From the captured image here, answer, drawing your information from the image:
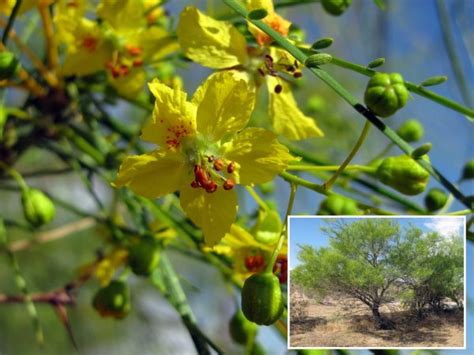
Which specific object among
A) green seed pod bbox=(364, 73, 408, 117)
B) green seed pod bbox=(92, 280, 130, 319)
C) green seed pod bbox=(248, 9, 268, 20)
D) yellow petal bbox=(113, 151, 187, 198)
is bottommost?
green seed pod bbox=(92, 280, 130, 319)

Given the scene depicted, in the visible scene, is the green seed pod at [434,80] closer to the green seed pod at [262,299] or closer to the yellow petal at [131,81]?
the green seed pod at [262,299]

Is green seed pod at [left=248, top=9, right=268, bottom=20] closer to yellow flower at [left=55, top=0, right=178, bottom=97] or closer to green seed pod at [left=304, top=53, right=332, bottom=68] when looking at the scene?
green seed pod at [left=304, top=53, right=332, bottom=68]

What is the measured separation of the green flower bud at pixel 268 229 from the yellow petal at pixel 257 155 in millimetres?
121

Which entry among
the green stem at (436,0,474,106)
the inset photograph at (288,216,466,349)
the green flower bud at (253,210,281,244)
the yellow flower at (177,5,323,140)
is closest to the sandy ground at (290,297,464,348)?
the inset photograph at (288,216,466,349)

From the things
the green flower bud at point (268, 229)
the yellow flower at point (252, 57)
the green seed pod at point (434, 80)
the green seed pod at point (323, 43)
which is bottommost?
the green flower bud at point (268, 229)

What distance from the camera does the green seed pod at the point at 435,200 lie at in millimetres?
856

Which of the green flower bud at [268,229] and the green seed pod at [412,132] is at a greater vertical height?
the green seed pod at [412,132]

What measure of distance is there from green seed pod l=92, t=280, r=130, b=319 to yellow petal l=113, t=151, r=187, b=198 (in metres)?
0.34

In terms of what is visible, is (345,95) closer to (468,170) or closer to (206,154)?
(206,154)

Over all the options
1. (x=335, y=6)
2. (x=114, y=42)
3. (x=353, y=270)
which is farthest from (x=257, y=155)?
(x=114, y=42)

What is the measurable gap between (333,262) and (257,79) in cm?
26

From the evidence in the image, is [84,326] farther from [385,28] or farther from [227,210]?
[227,210]

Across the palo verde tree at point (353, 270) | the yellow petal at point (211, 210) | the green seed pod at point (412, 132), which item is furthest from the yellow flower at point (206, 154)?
the green seed pod at point (412, 132)

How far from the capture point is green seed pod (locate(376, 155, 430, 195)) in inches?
29.7
